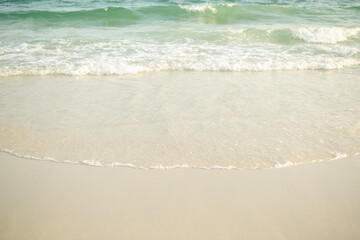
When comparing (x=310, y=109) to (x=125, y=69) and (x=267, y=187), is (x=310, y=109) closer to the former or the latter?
(x=267, y=187)

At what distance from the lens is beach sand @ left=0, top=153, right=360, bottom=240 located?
204 centimetres

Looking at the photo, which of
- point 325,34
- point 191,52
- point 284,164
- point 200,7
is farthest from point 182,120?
point 200,7

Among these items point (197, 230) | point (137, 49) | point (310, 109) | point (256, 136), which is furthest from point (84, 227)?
point (137, 49)

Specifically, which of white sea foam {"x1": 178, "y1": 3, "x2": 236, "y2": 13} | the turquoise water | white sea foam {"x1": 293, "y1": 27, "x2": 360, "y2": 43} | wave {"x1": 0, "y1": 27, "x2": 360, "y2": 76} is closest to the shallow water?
wave {"x1": 0, "y1": 27, "x2": 360, "y2": 76}

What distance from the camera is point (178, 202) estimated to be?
7.54 feet

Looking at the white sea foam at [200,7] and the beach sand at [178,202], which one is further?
the white sea foam at [200,7]

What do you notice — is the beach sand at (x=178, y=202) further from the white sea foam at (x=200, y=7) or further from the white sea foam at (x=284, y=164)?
the white sea foam at (x=200, y=7)

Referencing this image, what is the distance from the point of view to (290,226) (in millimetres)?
2078

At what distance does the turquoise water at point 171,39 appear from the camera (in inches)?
234

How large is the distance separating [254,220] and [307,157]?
1123 mm

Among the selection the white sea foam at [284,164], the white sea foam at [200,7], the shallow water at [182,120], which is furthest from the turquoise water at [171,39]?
the white sea foam at [284,164]

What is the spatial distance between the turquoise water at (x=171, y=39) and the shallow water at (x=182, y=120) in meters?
0.75

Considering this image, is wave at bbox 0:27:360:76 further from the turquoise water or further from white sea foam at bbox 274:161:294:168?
white sea foam at bbox 274:161:294:168

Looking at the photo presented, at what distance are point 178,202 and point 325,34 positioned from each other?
27.9 feet
